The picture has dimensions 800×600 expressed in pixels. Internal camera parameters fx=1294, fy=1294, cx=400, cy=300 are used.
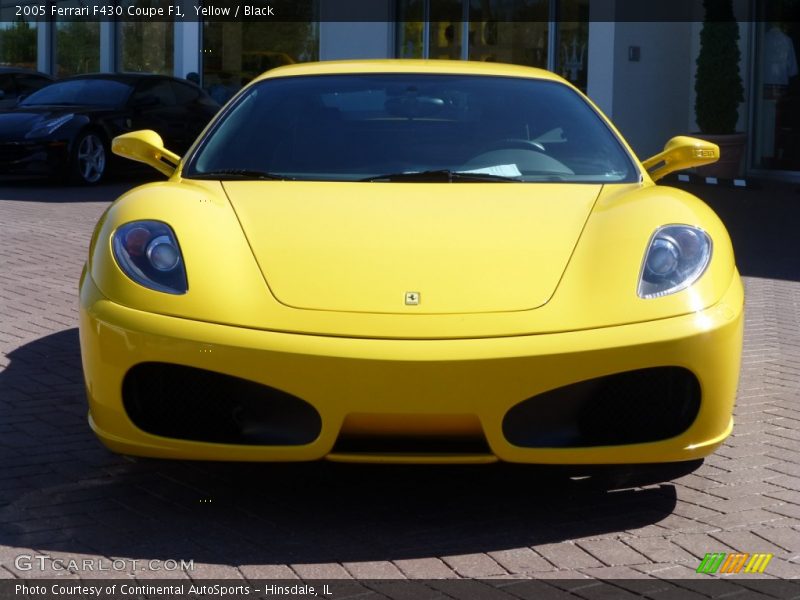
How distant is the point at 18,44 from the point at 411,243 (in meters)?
26.7

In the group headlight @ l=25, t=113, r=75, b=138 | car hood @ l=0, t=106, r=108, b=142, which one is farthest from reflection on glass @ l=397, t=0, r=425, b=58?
headlight @ l=25, t=113, r=75, b=138

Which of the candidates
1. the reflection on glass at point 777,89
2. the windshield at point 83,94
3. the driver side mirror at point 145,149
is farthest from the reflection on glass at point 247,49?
the driver side mirror at point 145,149

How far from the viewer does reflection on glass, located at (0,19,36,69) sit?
2822 cm

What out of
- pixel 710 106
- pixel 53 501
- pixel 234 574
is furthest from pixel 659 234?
pixel 710 106

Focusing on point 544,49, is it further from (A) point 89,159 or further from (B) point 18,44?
(B) point 18,44

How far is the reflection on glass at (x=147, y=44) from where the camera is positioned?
24172 mm

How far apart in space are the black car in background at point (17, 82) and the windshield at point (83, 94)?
2801mm

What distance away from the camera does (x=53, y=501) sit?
12.6ft

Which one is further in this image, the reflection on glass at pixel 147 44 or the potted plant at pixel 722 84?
the reflection on glass at pixel 147 44

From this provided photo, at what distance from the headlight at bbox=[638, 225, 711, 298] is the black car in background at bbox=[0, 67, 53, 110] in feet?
52.9

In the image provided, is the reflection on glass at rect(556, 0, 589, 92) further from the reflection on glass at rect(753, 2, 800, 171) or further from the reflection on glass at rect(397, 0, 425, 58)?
the reflection on glass at rect(397, 0, 425, 58)

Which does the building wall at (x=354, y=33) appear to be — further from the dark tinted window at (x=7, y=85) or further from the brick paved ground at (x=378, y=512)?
the brick paved ground at (x=378, y=512)

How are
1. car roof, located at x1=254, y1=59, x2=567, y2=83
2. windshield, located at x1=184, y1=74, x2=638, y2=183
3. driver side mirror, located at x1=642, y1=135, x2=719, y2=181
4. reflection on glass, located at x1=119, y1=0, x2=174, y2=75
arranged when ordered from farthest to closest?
reflection on glass, located at x1=119, y1=0, x2=174, y2=75
car roof, located at x1=254, y1=59, x2=567, y2=83
driver side mirror, located at x1=642, y1=135, x2=719, y2=181
windshield, located at x1=184, y1=74, x2=638, y2=183

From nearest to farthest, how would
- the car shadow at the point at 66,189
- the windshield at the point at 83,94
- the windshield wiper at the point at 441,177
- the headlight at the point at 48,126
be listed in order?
the windshield wiper at the point at 441,177 → the car shadow at the point at 66,189 → the headlight at the point at 48,126 → the windshield at the point at 83,94
